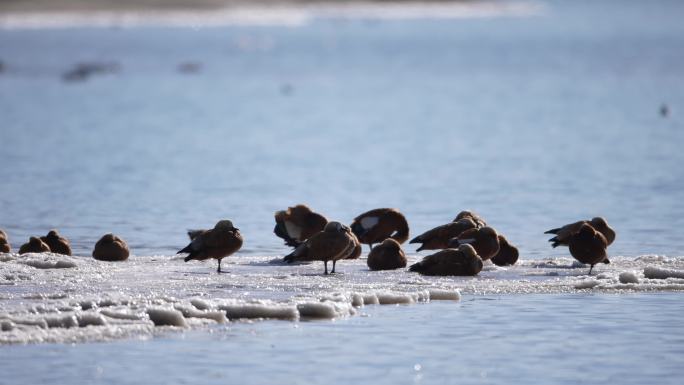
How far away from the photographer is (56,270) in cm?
1528

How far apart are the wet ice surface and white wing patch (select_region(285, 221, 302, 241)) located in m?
0.43

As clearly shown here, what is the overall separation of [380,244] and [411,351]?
418 cm

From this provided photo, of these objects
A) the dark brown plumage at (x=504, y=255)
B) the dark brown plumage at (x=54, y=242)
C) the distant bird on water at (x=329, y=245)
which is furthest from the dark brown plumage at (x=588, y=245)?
the dark brown plumage at (x=54, y=242)

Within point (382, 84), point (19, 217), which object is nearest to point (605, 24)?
point (382, 84)

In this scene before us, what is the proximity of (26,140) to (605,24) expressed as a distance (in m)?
151

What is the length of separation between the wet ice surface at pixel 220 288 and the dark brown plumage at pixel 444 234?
0.26m

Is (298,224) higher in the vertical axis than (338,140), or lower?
lower

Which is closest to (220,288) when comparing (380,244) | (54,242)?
(380,244)

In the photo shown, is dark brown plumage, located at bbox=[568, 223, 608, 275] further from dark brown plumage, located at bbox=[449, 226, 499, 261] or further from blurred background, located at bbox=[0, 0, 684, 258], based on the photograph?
blurred background, located at bbox=[0, 0, 684, 258]

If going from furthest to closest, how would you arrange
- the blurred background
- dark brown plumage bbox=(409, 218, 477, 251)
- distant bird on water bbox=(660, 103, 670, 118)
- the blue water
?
distant bird on water bbox=(660, 103, 670, 118) → the blurred background → dark brown plumage bbox=(409, 218, 477, 251) → the blue water

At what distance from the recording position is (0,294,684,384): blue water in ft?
36.3

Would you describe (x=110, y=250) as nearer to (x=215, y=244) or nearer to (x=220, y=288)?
(x=215, y=244)

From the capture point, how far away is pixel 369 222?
1731cm

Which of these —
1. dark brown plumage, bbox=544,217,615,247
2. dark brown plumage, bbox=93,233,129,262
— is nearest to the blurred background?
dark brown plumage, bbox=544,217,615,247
